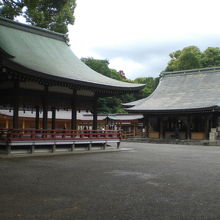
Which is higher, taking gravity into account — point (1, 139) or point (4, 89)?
point (4, 89)

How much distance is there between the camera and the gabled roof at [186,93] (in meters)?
28.7

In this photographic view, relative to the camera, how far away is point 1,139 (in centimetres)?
1458

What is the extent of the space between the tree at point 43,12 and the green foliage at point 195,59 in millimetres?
23516

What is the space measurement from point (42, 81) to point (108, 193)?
8.85 metres

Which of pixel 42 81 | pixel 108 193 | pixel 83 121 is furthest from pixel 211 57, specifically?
pixel 108 193

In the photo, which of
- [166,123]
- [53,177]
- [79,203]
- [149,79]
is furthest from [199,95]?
[149,79]

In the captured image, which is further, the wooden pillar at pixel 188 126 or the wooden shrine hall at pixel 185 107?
the wooden pillar at pixel 188 126

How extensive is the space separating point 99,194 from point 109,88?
11.0 meters

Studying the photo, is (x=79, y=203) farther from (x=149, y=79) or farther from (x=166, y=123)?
(x=149, y=79)

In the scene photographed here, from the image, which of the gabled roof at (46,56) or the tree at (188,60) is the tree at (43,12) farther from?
the tree at (188,60)

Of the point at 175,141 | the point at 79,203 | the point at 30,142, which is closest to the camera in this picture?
the point at 79,203

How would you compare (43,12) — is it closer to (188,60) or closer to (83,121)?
(83,121)

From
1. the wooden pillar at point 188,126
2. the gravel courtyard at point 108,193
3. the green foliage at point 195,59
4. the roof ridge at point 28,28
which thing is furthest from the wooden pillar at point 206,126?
the green foliage at point 195,59

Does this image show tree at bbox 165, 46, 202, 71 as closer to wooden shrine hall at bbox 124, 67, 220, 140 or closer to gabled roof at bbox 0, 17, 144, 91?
wooden shrine hall at bbox 124, 67, 220, 140
